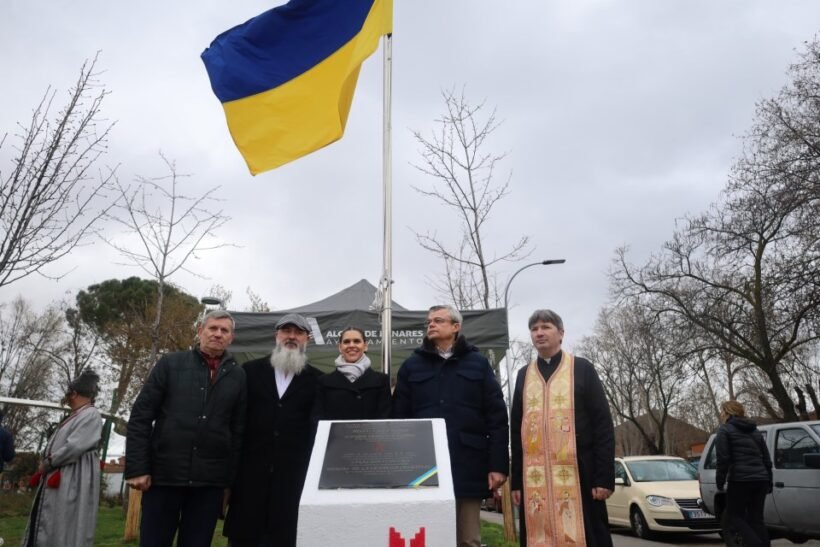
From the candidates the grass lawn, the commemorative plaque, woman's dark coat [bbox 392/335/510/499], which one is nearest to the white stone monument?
the commemorative plaque

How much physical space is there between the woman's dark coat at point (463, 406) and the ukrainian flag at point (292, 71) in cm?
250

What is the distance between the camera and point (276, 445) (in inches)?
166

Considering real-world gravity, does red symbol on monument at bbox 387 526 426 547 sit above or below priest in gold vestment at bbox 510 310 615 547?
below

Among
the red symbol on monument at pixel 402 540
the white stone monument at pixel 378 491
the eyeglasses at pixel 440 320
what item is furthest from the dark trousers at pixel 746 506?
the red symbol on monument at pixel 402 540

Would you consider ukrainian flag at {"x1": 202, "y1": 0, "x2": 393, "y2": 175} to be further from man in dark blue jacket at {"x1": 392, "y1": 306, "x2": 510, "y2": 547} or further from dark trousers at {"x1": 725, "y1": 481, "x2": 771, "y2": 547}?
dark trousers at {"x1": 725, "y1": 481, "x2": 771, "y2": 547}

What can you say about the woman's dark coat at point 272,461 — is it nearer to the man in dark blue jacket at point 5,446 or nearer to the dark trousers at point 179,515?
the dark trousers at point 179,515

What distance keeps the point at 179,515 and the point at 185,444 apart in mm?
494

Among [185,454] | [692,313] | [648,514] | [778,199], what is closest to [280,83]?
[185,454]

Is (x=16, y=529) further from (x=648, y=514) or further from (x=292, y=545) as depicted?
(x=648, y=514)

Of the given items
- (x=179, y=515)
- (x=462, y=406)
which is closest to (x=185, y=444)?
(x=179, y=515)

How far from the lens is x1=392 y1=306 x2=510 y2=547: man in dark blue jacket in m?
3.98

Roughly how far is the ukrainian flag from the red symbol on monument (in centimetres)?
384

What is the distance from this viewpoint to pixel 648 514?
35.4ft

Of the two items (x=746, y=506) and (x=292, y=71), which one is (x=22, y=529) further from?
(x=746, y=506)
